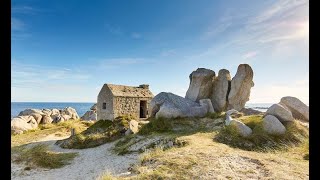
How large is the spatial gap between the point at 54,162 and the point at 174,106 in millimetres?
10751

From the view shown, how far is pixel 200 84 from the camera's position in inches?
1001

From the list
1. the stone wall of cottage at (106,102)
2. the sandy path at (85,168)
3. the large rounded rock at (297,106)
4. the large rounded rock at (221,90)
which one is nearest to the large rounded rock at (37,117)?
the stone wall of cottage at (106,102)

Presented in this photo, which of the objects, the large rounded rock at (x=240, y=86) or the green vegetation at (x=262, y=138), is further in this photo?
the large rounded rock at (x=240, y=86)

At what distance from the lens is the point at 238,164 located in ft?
32.2

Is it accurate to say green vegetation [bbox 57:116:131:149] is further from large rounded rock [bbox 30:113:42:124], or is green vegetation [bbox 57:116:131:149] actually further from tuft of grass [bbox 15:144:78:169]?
large rounded rock [bbox 30:113:42:124]

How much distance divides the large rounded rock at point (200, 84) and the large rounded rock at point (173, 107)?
1.82m

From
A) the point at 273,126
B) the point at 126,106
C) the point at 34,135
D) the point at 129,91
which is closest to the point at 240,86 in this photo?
the point at 273,126

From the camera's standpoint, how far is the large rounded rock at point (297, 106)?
17938 mm

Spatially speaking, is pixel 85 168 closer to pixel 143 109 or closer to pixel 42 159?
pixel 42 159

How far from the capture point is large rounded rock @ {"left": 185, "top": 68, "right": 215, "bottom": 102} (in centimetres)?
2529

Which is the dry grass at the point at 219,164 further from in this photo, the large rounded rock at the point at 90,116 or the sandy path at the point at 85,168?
the large rounded rock at the point at 90,116

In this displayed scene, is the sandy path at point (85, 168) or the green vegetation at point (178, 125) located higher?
the green vegetation at point (178, 125)

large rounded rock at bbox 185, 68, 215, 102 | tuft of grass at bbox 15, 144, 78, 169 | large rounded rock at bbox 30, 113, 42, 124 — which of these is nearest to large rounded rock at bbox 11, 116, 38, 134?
large rounded rock at bbox 30, 113, 42, 124
